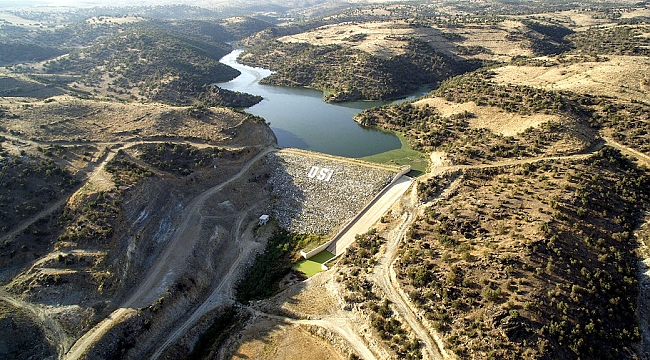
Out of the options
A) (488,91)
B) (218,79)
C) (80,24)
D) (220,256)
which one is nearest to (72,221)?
(220,256)

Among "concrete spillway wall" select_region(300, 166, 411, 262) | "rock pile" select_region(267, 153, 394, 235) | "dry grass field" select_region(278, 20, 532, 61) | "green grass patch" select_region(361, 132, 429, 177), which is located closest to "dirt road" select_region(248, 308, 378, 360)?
"concrete spillway wall" select_region(300, 166, 411, 262)

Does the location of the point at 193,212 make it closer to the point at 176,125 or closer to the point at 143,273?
the point at 143,273

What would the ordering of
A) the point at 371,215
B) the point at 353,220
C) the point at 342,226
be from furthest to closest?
1. the point at 371,215
2. the point at 353,220
3. the point at 342,226

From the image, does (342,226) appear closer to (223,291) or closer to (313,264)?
(313,264)

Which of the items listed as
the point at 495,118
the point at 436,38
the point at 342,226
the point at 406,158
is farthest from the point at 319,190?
the point at 436,38

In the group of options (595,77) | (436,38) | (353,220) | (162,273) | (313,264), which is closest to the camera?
(162,273)

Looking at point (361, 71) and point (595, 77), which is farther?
point (361, 71)

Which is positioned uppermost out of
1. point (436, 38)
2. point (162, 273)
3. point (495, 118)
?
point (436, 38)

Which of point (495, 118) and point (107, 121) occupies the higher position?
point (107, 121)
